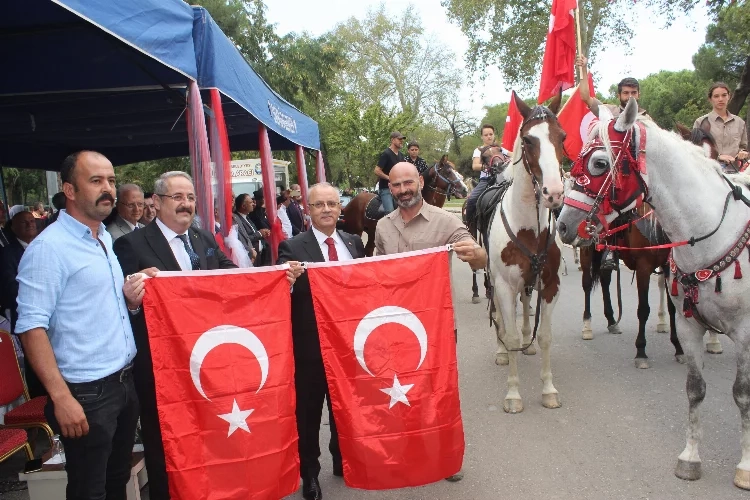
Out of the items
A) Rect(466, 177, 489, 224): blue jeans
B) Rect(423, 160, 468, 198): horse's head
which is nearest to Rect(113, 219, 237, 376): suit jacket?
Rect(466, 177, 489, 224): blue jeans

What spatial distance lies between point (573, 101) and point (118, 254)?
5714 millimetres

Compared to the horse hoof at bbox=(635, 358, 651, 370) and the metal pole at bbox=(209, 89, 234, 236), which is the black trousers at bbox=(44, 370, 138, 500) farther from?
the horse hoof at bbox=(635, 358, 651, 370)

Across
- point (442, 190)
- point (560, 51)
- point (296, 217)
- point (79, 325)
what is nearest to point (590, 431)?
point (79, 325)

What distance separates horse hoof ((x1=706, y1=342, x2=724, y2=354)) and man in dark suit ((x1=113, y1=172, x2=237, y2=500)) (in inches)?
221

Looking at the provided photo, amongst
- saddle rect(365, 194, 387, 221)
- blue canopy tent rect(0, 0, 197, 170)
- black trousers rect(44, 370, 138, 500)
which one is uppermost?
blue canopy tent rect(0, 0, 197, 170)

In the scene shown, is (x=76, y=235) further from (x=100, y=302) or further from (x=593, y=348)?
(x=593, y=348)

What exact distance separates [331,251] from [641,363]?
3969mm

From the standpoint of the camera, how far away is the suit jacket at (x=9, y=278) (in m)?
5.58

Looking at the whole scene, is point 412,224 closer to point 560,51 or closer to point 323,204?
point 323,204

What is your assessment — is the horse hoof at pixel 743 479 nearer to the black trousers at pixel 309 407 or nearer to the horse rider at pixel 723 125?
the black trousers at pixel 309 407

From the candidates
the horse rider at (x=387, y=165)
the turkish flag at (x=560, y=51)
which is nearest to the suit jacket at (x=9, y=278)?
the horse rider at (x=387, y=165)

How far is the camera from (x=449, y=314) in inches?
128

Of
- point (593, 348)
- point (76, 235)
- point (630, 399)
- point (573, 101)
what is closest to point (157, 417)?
point (76, 235)

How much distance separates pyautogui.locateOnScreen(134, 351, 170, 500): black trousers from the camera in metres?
3.08
